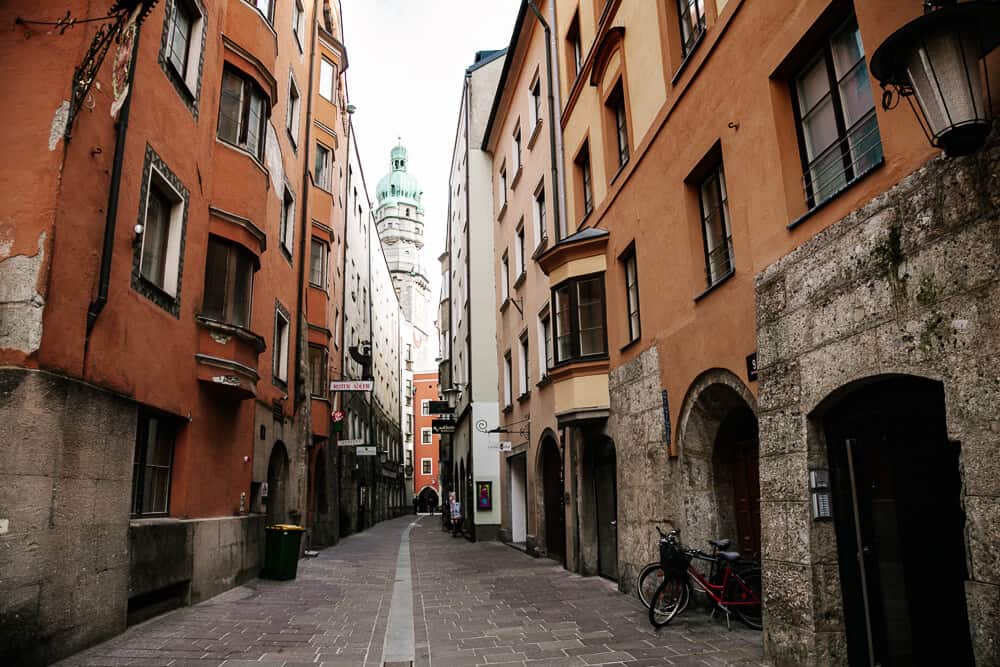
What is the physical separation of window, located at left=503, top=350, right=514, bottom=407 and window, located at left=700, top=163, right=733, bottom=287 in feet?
42.4

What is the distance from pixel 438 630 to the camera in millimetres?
8094

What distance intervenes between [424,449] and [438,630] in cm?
7407

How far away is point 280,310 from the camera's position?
15789mm

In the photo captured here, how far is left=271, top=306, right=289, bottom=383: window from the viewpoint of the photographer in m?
15.6

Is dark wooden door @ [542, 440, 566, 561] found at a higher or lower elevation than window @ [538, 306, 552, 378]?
lower

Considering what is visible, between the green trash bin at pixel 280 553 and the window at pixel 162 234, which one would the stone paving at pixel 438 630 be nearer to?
the green trash bin at pixel 280 553

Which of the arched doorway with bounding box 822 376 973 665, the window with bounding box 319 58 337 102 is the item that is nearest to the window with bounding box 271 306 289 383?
the window with bounding box 319 58 337 102

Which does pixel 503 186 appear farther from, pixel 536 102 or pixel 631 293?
pixel 631 293

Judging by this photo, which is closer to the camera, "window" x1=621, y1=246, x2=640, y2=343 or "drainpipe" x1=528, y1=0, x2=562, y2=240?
"window" x1=621, y1=246, x2=640, y2=343

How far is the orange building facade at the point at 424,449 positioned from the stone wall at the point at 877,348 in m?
72.8

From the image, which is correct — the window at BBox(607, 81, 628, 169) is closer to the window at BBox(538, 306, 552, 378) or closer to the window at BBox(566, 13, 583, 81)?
the window at BBox(566, 13, 583, 81)

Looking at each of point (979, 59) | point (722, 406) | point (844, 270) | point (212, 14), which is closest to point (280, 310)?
point (212, 14)

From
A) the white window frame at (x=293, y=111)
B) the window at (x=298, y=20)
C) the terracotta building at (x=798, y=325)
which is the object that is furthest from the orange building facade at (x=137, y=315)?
the terracotta building at (x=798, y=325)

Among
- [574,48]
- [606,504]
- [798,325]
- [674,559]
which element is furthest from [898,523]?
[574,48]
